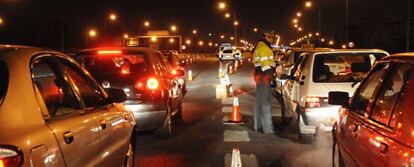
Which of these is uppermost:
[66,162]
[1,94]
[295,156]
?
[1,94]

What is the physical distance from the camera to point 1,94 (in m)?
3.78

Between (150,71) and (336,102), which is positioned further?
(150,71)

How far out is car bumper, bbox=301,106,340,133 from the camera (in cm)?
970

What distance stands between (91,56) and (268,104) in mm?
3302

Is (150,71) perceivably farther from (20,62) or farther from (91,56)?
(20,62)

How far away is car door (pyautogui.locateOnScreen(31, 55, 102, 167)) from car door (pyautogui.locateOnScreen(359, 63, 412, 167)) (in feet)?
6.90

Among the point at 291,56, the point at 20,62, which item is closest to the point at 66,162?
the point at 20,62

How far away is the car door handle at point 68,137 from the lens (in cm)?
421

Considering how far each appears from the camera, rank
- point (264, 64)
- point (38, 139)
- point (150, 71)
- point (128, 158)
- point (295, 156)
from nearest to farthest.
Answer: point (38, 139) < point (128, 158) < point (295, 156) < point (150, 71) < point (264, 64)

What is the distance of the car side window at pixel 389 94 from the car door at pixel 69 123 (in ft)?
7.24

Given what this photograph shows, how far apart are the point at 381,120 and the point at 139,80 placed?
5.99m

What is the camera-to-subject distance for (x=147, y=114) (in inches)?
397

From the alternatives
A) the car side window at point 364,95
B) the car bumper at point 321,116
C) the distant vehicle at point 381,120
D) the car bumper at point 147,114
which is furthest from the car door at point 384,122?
the car bumper at point 147,114

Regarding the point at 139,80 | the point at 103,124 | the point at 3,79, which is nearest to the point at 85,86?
the point at 103,124
